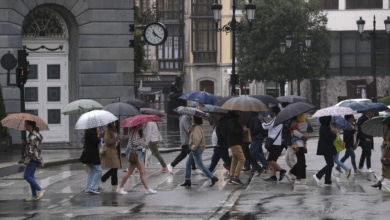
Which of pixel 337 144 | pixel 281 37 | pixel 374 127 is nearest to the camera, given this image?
pixel 374 127

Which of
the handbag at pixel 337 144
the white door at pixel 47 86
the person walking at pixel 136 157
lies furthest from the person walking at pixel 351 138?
the white door at pixel 47 86

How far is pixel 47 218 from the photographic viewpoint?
1592 centimetres

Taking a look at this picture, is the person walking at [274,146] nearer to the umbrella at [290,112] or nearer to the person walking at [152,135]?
the umbrella at [290,112]

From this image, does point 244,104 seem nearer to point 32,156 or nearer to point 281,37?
point 32,156

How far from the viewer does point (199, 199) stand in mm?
18438

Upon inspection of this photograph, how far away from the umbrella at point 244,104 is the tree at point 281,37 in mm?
46994

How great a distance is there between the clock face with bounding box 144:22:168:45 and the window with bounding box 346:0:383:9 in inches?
1990

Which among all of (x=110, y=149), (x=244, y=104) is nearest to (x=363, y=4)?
(x=244, y=104)

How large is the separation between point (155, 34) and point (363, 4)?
5092 centimetres

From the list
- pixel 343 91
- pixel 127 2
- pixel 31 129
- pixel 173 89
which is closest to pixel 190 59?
pixel 343 91

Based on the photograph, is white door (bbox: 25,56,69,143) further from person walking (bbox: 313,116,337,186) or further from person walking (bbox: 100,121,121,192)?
person walking (bbox: 313,116,337,186)

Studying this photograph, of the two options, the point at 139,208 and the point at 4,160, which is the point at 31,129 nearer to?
the point at 139,208

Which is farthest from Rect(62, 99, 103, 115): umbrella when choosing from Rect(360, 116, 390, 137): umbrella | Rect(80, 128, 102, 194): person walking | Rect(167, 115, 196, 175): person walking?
Rect(360, 116, 390, 137): umbrella

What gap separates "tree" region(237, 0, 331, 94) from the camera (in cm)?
6931
